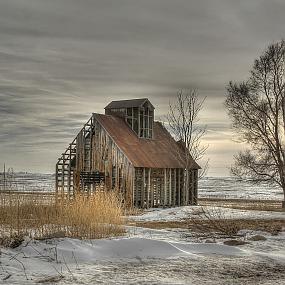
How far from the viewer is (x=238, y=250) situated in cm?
1045

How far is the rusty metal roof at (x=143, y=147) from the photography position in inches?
1211

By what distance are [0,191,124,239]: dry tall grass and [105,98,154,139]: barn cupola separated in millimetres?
20196

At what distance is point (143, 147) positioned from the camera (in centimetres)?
3262

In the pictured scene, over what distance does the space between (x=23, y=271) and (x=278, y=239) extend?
767cm

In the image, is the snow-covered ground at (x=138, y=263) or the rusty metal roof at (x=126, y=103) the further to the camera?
the rusty metal roof at (x=126, y=103)

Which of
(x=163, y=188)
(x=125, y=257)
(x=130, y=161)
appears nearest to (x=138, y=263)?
(x=125, y=257)

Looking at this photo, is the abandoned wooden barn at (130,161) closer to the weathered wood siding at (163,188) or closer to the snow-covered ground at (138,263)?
the weathered wood siding at (163,188)

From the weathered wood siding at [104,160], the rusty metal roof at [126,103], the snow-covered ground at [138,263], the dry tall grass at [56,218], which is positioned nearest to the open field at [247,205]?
the weathered wood siding at [104,160]

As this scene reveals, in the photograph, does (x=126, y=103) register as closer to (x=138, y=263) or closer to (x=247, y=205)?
(x=247, y=205)

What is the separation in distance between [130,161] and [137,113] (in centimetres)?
554

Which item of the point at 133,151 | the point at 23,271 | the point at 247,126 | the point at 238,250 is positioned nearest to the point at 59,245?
the point at 23,271

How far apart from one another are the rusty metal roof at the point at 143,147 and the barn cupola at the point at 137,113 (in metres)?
0.47

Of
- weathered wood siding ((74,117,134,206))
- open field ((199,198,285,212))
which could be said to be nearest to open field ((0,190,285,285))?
weathered wood siding ((74,117,134,206))

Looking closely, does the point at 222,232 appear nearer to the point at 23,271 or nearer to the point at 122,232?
the point at 122,232
